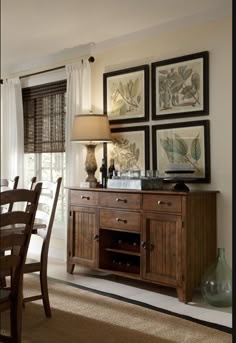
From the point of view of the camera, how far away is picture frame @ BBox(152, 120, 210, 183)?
3945 millimetres

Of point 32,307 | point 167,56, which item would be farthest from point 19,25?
point 32,307

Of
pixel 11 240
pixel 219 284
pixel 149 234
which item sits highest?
pixel 11 240

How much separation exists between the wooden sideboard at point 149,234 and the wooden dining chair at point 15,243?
1606 mm

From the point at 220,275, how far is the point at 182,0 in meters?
2.26

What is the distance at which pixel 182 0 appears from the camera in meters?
3.59

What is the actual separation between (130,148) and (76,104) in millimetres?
937

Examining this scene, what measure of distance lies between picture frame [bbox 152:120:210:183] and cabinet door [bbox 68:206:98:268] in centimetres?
82

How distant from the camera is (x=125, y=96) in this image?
15.2 ft

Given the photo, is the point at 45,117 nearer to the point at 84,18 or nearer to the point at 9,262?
the point at 84,18

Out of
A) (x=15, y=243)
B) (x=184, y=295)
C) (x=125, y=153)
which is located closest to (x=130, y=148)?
(x=125, y=153)

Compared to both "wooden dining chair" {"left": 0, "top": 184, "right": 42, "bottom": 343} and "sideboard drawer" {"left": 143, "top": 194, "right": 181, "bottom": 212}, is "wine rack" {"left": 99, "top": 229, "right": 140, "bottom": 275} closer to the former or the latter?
"sideboard drawer" {"left": 143, "top": 194, "right": 181, "bottom": 212}

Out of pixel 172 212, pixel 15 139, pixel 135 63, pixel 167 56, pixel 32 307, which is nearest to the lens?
pixel 32 307

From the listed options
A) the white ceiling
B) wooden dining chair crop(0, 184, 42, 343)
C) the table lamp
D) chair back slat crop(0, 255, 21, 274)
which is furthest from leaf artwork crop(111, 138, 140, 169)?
chair back slat crop(0, 255, 21, 274)

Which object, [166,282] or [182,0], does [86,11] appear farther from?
[166,282]
